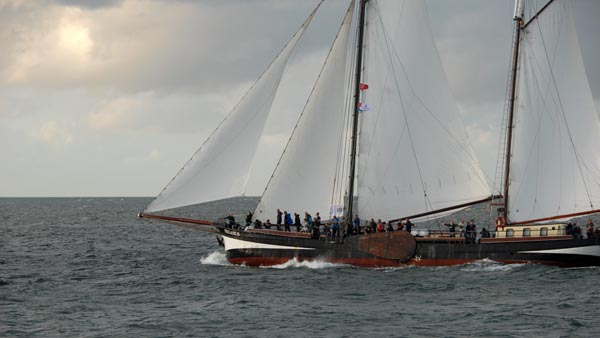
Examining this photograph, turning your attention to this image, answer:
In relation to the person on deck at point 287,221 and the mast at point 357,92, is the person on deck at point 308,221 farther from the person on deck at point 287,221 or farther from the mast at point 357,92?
the mast at point 357,92

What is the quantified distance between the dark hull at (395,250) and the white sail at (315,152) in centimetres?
209

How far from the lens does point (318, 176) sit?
49.8 metres

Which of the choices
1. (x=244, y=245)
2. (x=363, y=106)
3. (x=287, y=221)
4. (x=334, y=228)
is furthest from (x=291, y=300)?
(x=363, y=106)

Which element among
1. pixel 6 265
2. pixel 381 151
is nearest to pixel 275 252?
pixel 381 151

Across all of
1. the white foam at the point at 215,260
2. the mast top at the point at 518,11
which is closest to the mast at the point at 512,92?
the mast top at the point at 518,11

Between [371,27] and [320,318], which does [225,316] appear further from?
[371,27]

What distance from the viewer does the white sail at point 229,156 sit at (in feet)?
154

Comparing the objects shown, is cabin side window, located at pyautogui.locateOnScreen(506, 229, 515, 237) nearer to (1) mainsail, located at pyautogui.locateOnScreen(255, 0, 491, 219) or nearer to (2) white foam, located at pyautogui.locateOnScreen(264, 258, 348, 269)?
(1) mainsail, located at pyautogui.locateOnScreen(255, 0, 491, 219)

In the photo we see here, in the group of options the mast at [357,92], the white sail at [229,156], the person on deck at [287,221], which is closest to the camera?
the white sail at [229,156]

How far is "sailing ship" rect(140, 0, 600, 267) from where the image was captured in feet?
160

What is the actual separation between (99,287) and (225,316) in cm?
1146

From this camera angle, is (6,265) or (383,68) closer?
(383,68)

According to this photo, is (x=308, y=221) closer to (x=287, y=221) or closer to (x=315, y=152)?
(x=287, y=221)

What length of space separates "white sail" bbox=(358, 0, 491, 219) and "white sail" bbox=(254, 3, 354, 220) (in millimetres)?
2092
